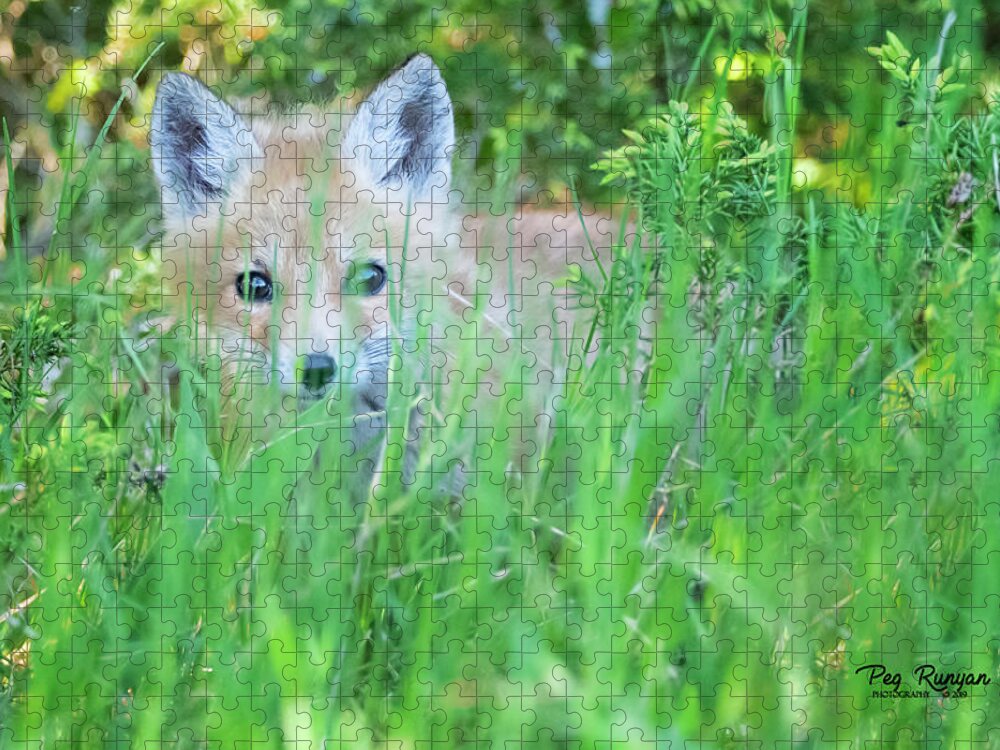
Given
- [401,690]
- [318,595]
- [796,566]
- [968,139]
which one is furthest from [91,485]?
[968,139]

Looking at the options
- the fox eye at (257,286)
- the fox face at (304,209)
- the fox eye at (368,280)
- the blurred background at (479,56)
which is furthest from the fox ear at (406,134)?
the blurred background at (479,56)

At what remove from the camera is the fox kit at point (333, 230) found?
2895 mm

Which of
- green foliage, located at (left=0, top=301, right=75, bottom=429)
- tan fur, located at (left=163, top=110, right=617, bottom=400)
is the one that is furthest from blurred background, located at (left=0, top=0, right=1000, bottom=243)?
green foliage, located at (left=0, top=301, right=75, bottom=429)

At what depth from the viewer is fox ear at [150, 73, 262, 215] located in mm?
2922

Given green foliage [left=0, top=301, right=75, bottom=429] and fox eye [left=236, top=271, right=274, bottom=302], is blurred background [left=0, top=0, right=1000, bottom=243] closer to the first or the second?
fox eye [left=236, top=271, right=274, bottom=302]

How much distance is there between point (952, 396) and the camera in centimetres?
235

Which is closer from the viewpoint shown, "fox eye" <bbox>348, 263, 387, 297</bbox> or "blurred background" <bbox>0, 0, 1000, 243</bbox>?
"fox eye" <bbox>348, 263, 387, 297</bbox>

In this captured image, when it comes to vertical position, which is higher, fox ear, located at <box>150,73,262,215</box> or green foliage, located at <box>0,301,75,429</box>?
fox ear, located at <box>150,73,262,215</box>

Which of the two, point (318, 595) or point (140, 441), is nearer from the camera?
point (318, 595)

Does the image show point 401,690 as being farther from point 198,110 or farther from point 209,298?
point 198,110

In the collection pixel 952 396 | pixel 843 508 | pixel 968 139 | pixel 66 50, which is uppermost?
pixel 66 50

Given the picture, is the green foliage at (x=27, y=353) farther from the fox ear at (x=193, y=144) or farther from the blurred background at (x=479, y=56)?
the blurred background at (x=479, y=56)

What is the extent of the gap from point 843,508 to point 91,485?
148 cm
